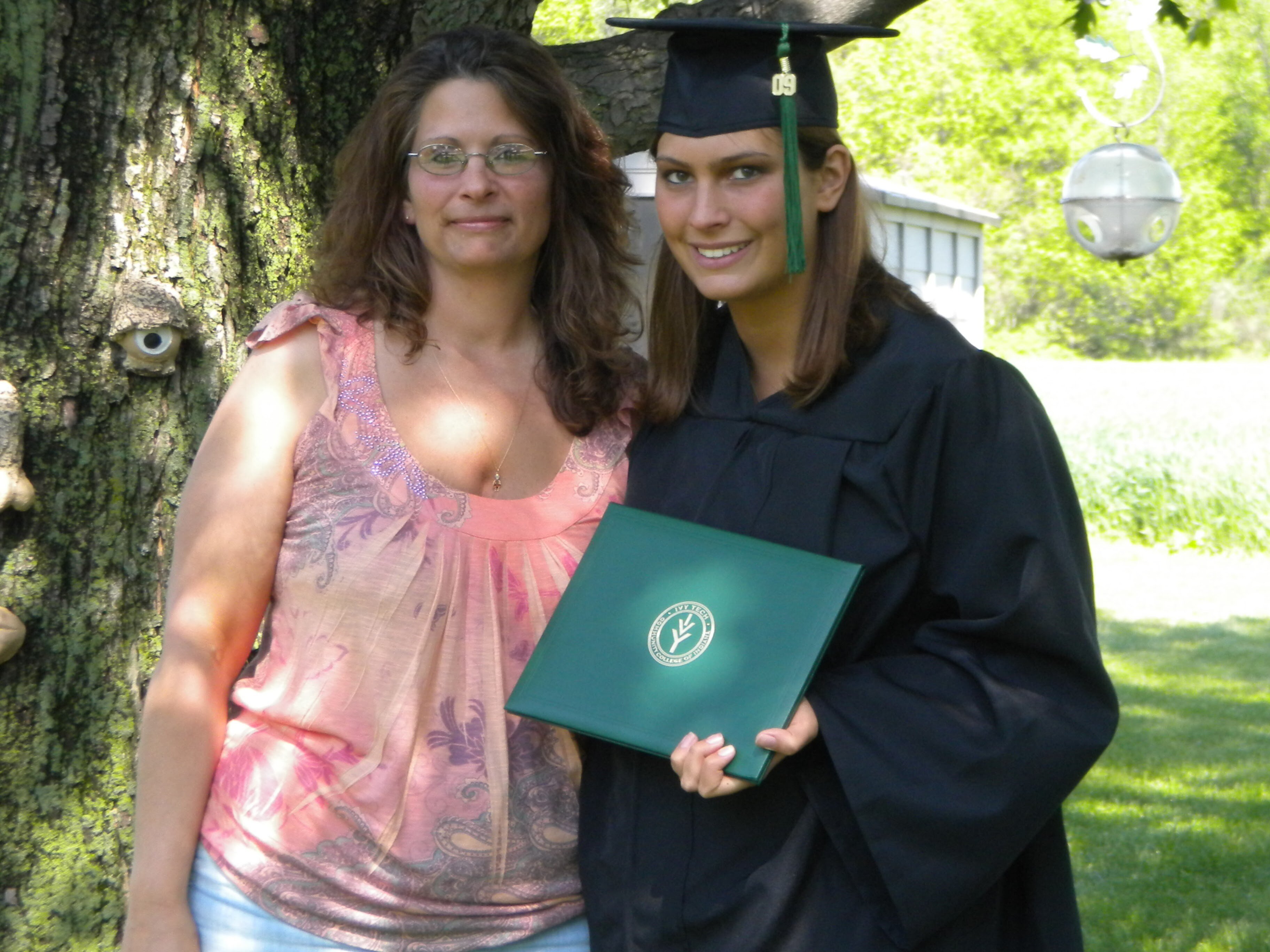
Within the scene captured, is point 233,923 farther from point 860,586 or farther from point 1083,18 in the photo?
point 1083,18

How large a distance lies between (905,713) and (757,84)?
0.99 m

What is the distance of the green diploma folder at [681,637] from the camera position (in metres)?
1.93

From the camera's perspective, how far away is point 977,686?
6.48ft

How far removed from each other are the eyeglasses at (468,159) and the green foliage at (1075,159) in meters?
30.9

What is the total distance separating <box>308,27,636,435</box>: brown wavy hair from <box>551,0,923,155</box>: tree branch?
0.75 meters

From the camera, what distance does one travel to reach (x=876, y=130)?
32.2 m

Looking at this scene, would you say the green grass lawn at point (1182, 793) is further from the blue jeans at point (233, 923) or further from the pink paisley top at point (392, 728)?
the blue jeans at point (233, 923)

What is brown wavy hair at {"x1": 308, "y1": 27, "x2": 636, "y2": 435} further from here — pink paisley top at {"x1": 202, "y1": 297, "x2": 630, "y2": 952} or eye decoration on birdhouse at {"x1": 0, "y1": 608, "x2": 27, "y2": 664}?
eye decoration on birdhouse at {"x1": 0, "y1": 608, "x2": 27, "y2": 664}

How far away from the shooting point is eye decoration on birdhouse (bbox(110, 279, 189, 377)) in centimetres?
266

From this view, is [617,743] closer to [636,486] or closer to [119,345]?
[636,486]

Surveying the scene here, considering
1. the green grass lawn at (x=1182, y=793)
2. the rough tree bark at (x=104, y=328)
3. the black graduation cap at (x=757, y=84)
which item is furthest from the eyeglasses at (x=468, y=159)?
the green grass lawn at (x=1182, y=793)

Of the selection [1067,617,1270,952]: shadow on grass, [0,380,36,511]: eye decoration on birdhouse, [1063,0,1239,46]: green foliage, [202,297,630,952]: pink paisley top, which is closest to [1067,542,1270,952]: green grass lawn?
[1067,617,1270,952]: shadow on grass

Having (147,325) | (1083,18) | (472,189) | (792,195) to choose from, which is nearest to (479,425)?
(472,189)

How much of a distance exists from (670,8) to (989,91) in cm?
3552
